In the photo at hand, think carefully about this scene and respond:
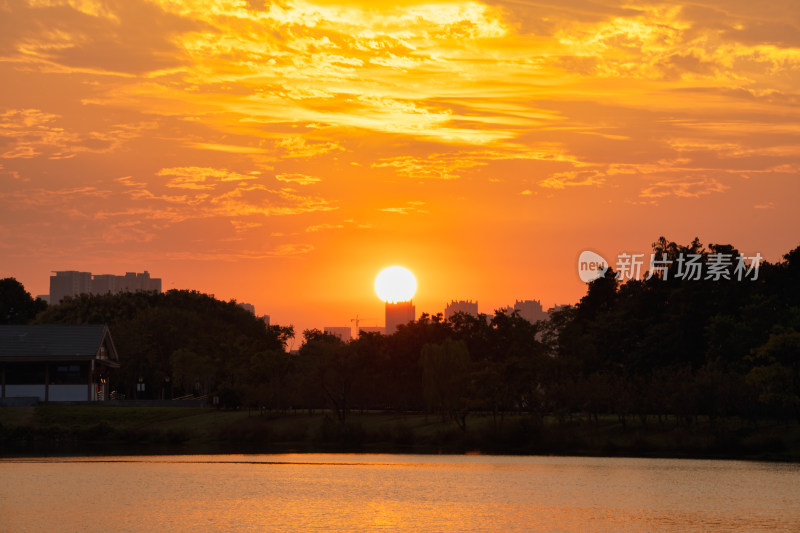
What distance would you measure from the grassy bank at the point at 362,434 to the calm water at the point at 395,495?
9417mm

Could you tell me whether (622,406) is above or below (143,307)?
below

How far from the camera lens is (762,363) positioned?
8025 cm

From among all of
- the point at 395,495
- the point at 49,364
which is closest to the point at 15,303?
the point at 49,364

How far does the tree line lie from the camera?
79.4 meters

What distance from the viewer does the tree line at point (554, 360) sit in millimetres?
79375

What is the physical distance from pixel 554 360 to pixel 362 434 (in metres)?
19.4

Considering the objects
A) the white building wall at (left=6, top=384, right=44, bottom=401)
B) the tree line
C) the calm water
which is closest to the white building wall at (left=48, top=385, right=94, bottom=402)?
the white building wall at (left=6, top=384, right=44, bottom=401)

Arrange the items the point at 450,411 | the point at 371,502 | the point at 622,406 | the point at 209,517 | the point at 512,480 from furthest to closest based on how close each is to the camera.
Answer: the point at 450,411
the point at 622,406
the point at 512,480
the point at 371,502
the point at 209,517

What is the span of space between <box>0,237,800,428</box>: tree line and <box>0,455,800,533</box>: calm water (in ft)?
47.3

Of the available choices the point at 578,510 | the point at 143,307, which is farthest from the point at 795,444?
the point at 143,307

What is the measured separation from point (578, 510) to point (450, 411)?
4282 cm

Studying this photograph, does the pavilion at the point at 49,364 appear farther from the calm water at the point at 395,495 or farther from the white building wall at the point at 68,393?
the calm water at the point at 395,495

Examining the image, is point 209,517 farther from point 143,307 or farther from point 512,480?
point 143,307

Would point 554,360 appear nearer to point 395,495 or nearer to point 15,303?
point 395,495
